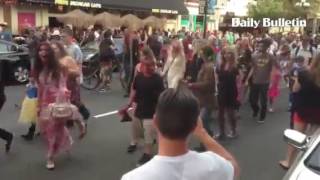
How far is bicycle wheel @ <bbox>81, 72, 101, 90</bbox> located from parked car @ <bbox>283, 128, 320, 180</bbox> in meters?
11.1

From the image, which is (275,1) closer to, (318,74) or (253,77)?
(253,77)

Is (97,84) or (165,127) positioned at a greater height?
(165,127)

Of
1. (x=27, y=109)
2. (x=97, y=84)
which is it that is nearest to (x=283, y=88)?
(x=97, y=84)

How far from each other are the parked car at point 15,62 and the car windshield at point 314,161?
41.9 ft

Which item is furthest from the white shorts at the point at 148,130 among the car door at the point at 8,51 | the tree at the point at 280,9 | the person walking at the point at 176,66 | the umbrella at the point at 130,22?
the tree at the point at 280,9

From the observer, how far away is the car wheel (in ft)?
52.6

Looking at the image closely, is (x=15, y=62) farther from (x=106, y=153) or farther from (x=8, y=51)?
(x=106, y=153)

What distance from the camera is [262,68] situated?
10.9 meters

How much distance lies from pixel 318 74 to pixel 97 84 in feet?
30.3

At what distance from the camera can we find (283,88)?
57.7 feet

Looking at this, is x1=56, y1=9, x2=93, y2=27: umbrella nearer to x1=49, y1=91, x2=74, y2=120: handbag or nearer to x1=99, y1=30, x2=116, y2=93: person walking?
x1=99, y1=30, x2=116, y2=93: person walking

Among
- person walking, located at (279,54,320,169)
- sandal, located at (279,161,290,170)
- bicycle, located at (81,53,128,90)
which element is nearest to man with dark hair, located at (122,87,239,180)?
person walking, located at (279,54,320,169)

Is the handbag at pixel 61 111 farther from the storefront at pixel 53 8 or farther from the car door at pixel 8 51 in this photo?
the storefront at pixel 53 8

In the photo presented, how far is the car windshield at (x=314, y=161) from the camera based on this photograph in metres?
3.97
